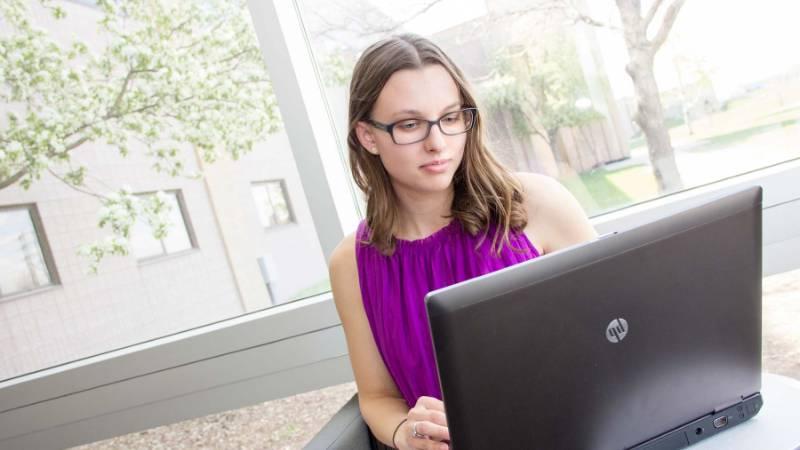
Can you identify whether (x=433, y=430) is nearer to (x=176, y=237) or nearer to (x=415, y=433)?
(x=415, y=433)

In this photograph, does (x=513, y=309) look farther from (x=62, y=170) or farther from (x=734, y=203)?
(x=62, y=170)

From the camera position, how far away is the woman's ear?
4.69 feet

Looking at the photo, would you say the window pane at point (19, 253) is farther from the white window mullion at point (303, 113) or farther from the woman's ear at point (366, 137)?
the woman's ear at point (366, 137)

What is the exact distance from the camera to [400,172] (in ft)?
4.60

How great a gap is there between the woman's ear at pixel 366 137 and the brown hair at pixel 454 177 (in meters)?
0.01

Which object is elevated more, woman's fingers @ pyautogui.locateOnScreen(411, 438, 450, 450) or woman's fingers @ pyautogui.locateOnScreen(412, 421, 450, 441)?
woman's fingers @ pyautogui.locateOnScreen(412, 421, 450, 441)

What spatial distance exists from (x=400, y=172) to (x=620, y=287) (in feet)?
2.39

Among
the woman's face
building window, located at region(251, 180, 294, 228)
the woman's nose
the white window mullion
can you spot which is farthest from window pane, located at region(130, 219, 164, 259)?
the woman's nose

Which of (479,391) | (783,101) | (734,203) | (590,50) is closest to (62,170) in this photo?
(590,50)

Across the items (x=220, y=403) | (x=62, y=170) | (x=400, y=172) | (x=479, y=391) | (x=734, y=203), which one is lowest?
(x=220, y=403)

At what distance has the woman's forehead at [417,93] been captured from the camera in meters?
1.35

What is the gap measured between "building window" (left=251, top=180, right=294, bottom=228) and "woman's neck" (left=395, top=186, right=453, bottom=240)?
27.7 inches

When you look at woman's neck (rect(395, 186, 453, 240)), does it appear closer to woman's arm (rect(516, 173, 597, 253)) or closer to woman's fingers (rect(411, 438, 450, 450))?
woman's arm (rect(516, 173, 597, 253))

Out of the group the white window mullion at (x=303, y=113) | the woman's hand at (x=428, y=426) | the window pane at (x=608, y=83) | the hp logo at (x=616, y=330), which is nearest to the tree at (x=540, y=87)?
the window pane at (x=608, y=83)
